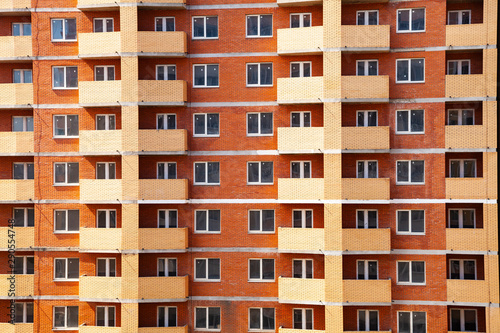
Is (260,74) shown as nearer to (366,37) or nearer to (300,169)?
(300,169)

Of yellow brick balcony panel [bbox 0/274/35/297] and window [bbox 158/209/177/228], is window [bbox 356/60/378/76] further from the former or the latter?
yellow brick balcony panel [bbox 0/274/35/297]

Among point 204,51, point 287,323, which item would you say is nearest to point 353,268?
point 287,323

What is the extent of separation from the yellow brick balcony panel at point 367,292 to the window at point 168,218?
382 inches

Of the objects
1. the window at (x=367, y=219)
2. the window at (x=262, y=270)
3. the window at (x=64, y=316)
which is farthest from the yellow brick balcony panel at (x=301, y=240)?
the window at (x=64, y=316)

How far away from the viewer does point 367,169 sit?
24.8 meters

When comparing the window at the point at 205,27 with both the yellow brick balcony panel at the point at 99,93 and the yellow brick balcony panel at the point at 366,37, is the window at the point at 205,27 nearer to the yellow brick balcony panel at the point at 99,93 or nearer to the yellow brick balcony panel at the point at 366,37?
the yellow brick balcony panel at the point at 99,93

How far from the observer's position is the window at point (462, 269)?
24.4 meters

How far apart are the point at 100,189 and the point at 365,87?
15.0 meters

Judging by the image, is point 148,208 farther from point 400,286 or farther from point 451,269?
point 451,269

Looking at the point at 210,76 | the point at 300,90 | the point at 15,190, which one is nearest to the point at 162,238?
the point at 15,190

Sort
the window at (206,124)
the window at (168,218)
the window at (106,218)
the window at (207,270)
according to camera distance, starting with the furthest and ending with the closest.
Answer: the window at (106,218)
the window at (168,218)
the window at (206,124)
the window at (207,270)

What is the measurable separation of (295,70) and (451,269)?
13477 mm

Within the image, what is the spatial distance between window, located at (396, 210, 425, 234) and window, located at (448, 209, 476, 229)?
167 cm

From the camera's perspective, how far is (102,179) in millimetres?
Answer: 25219
